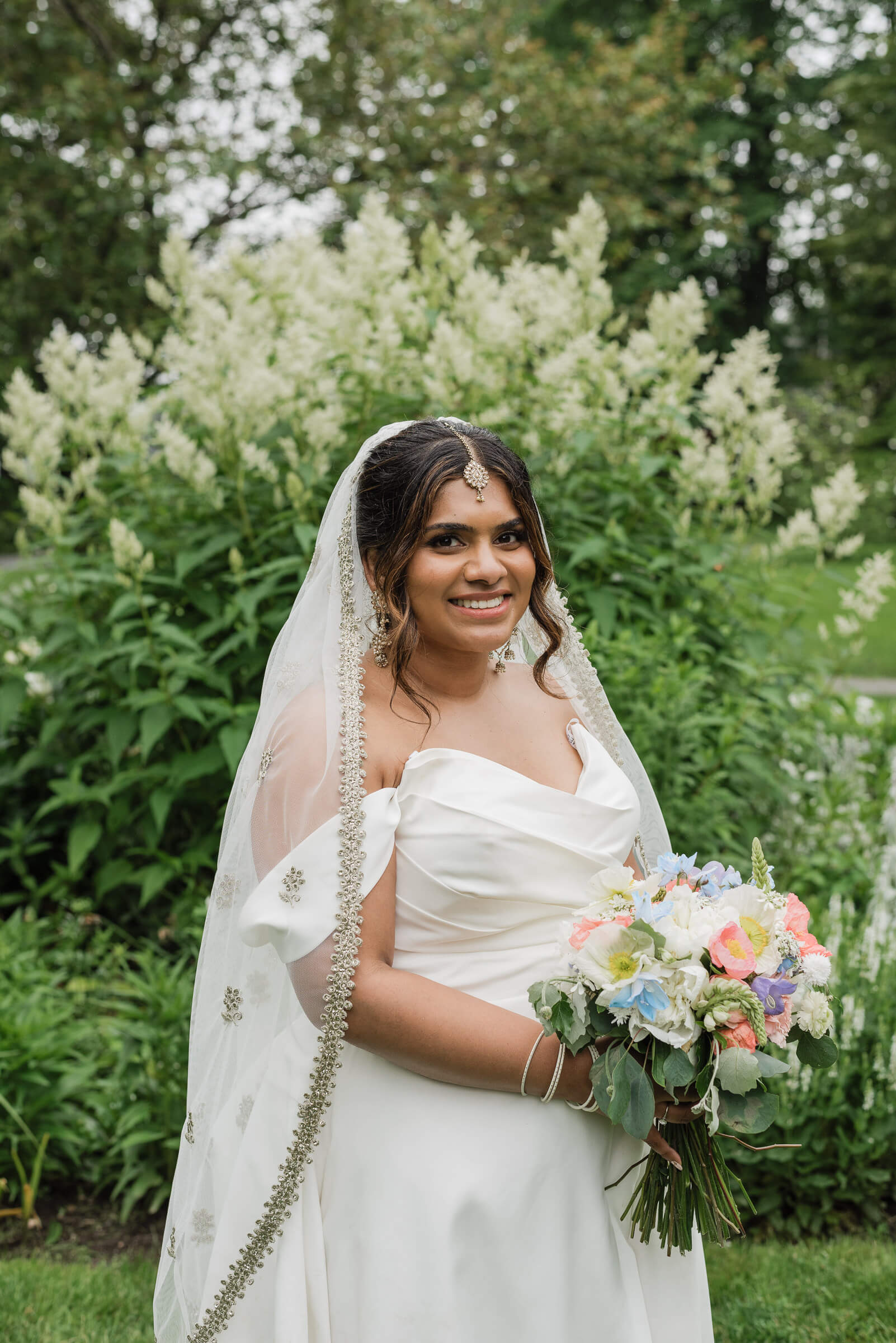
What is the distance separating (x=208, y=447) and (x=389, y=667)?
9.11 ft

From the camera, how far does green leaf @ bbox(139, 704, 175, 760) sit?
418 centimetres

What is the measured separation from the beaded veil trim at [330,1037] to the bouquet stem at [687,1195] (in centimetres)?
55

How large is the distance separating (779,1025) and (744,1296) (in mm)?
1649

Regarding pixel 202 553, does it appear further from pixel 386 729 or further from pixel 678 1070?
pixel 678 1070

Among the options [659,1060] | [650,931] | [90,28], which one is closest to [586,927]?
[650,931]

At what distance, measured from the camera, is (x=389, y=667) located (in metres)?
2.20

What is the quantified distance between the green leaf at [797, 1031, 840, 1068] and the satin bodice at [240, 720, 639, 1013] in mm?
436

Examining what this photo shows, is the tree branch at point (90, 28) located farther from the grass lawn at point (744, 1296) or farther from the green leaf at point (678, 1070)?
the green leaf at point (678, 1070)

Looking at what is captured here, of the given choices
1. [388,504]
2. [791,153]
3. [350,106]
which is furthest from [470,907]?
[791,153]

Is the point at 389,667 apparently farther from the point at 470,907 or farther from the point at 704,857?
the point at 704,857

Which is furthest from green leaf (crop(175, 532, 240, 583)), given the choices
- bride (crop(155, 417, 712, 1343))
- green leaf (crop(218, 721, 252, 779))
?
bride (crop(155, 417, 712, 1343))

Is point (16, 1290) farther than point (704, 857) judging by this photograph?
No

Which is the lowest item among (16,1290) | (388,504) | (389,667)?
(16,1290)

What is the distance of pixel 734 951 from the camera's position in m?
1.78
